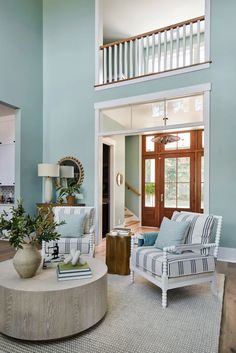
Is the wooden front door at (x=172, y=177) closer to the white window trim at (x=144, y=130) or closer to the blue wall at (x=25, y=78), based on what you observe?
the white window trim at (x=144, y=130)

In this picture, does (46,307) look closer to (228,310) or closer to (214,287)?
(228,310)

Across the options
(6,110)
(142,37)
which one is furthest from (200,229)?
(6,110)

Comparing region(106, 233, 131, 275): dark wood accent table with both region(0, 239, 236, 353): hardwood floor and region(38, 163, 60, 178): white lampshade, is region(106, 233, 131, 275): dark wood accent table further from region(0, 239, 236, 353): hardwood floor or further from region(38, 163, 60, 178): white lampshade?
region(38, 163, 60, 178): white lampshade

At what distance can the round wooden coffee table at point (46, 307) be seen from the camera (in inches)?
74.5

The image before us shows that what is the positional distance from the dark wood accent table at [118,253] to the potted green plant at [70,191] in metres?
2.00

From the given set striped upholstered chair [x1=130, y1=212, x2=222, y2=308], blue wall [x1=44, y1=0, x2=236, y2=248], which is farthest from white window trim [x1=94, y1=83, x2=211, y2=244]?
striped upholstered chair [x1=130, y1=212, x2=222, y2=308]

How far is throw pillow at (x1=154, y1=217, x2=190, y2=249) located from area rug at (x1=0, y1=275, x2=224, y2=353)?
22.2 inches

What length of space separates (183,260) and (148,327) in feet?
2.48

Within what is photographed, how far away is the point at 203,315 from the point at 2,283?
1835mm

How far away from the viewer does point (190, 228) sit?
311 centimetres

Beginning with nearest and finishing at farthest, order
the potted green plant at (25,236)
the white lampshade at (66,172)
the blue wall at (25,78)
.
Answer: the potted green plant at (25,236)
the blue wall at (25,78)
the white lampshade at (66,172)

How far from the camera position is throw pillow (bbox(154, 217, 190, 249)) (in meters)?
2.92

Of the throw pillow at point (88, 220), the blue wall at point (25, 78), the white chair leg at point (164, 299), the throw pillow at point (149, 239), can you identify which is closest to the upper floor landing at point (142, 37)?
the blue wall at point (25, 78)

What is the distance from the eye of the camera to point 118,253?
3.47m
